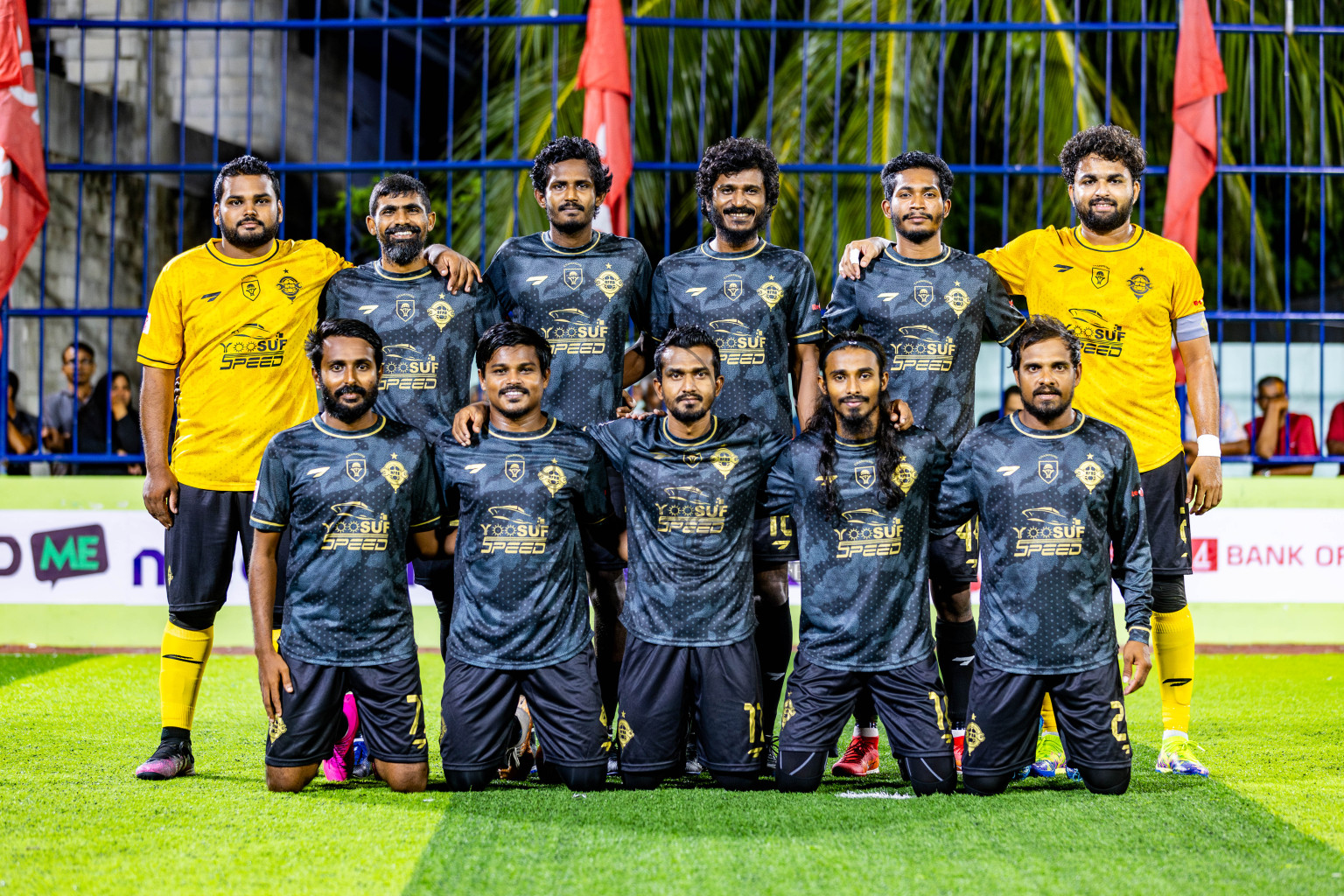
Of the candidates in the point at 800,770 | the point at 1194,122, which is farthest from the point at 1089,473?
the point at 1194,122

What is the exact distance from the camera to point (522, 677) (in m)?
4.25

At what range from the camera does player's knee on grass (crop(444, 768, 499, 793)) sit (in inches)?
165

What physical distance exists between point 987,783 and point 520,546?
5.31 feet

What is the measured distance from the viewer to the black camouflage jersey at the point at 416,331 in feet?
14.8

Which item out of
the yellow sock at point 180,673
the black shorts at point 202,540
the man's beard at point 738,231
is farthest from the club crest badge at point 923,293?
the yellow sock at point 180,673

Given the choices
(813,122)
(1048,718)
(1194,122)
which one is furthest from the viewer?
(813,122)

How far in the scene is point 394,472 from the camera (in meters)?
4.20

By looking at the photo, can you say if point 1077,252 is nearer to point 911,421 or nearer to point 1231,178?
point 911,421

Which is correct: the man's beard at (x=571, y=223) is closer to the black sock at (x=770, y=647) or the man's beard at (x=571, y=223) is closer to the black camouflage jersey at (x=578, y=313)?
the black camouflage jersey at (x=578, y=313)

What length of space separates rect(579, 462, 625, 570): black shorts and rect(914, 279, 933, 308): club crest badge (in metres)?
1.16

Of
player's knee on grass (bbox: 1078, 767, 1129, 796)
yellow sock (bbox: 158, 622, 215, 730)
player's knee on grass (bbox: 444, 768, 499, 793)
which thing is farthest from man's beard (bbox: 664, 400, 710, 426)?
yellow sock (bbox: 158, 622, 215, 730)

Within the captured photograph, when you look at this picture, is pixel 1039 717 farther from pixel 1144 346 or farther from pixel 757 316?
pixel 757 316

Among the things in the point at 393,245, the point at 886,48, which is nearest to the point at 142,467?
the point at 393,245

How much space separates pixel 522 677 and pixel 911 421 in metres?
1.48
